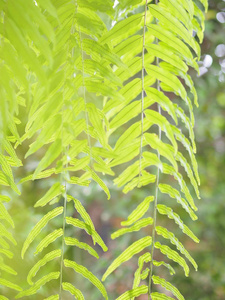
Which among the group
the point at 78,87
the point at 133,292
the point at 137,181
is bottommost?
the point at 133,292

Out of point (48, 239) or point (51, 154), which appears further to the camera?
point (48, 239)

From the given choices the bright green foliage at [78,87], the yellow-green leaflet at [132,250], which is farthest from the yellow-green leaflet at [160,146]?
the yellow-green leaflet at [132,250]

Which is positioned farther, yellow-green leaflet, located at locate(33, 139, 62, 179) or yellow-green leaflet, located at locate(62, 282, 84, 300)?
yellow-green leaflet, located at locate(62, 282, 84, 300)

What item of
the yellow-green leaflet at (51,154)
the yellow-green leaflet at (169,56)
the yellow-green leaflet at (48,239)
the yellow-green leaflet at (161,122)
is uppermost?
the yellow-green leaflet at (169,56)

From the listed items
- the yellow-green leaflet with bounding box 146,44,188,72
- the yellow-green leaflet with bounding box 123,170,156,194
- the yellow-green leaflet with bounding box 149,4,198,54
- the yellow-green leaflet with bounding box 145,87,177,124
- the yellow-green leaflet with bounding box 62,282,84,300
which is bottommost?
the yellow-green leaflet with bounding box 62,282,84,300

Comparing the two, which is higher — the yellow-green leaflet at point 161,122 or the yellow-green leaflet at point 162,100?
the yellow-green leaflet at point 162,100

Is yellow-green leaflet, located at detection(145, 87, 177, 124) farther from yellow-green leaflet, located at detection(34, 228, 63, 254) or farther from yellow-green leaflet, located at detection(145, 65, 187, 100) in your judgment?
yellow-green leaflet, located at detection(34, 228, 63, 254)

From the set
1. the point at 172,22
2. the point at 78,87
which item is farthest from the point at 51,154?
the point at 172,22

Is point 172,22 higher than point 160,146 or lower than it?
higher

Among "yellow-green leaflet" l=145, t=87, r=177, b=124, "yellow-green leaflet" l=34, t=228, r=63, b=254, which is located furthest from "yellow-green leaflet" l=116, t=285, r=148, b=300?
"yellow-green leaflet" l=145, t=87, r=177, b=124

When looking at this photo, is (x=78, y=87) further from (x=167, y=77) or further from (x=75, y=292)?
(x=75, y=292)

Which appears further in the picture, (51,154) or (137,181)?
(137,181)

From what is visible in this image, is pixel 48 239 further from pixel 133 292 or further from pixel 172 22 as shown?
pixel 172 22

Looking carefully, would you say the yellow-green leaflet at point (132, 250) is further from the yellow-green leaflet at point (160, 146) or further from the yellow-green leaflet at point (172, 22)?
the yellow-green leaflet at point (172, 22)
